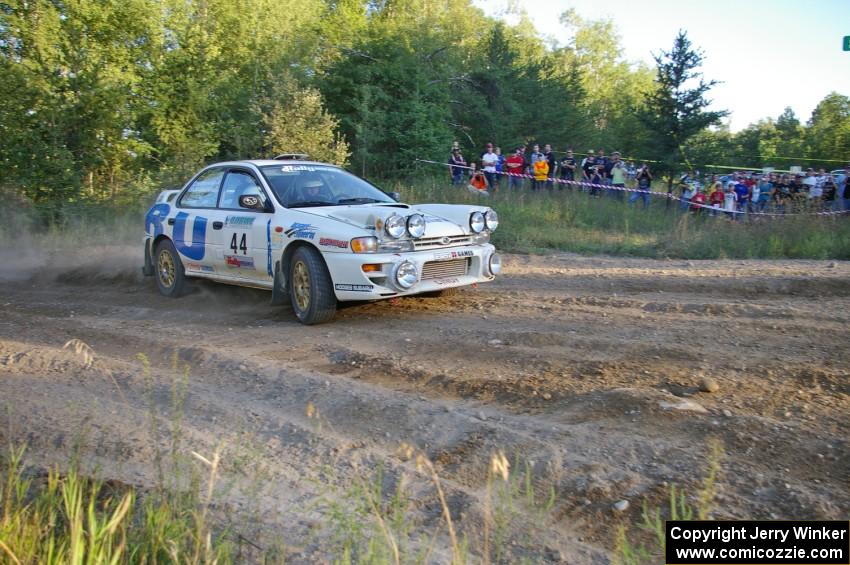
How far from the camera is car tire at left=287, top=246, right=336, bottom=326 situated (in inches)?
274

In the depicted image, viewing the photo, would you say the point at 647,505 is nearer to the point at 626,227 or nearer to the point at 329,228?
the point at 329,228

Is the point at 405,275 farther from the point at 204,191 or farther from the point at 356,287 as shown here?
the point at 204,191

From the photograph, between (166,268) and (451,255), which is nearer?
(451,255)

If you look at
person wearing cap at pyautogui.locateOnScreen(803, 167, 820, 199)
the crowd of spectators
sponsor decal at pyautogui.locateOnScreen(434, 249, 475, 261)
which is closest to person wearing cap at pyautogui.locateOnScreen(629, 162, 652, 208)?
the crowd of spectators

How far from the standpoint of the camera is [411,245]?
7.01m

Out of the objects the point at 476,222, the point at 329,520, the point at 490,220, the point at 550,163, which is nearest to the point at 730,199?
the point at 550,163

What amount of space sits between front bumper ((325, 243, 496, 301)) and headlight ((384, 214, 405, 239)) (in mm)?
192

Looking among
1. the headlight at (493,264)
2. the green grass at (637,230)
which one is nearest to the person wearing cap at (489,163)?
the green grass at (637,230)

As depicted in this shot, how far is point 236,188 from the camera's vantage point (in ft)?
26.9

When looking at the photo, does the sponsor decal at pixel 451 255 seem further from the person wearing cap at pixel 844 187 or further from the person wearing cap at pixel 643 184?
the person wearing cap at pixel 844 187

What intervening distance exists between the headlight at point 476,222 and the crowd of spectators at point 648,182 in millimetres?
9624

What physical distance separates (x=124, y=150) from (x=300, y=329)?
1493cm

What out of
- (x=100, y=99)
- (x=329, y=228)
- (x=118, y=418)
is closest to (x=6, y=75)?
(x=100, y=99)

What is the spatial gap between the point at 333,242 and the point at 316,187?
1.26 metres
